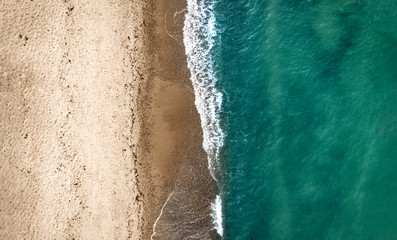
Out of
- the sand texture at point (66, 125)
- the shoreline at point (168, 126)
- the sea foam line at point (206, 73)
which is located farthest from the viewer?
the sea foam line at point (206, 73)

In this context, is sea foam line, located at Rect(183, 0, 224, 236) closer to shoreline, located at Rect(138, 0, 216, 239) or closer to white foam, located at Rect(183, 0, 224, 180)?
white foam, located at Rect(183, 0, 224, 180)

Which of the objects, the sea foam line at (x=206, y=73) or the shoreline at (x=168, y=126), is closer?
the shoreline at (x=168, y=126)

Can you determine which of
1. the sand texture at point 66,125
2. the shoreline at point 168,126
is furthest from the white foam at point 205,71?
the sand texture at point 66,125

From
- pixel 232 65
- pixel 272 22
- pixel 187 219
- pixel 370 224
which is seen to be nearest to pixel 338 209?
pixel 370 224

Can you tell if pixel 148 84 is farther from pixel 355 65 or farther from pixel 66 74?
pixel 355 65

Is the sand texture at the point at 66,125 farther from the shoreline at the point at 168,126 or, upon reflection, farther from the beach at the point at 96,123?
the shoreline at the point at 168,126
